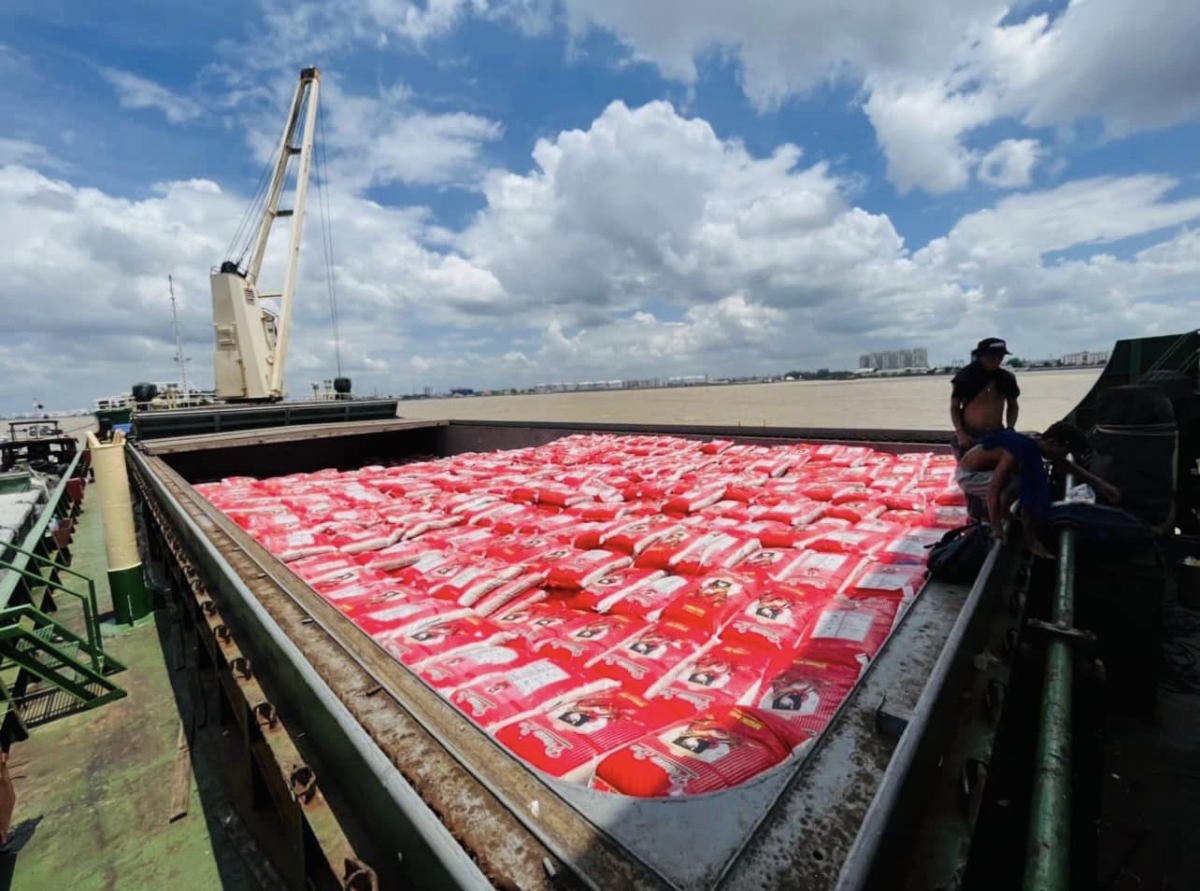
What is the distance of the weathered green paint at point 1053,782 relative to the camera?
102 centimetres

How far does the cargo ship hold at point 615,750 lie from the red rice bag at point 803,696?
40mm

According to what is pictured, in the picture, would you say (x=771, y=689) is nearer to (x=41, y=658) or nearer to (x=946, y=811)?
(x=946, y=811)

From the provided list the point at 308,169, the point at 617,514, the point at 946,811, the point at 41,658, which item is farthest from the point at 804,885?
the point at 308,169

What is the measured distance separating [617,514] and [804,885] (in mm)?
3727

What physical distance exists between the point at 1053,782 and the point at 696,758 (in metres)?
0.83

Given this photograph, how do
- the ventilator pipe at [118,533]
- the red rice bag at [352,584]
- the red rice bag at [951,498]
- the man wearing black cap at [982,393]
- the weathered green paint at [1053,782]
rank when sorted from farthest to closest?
the ventilator pipe at [118,533] → the red rice bag at [951,498] → the man wearing black cap at [982,393] → the red rice bag at [352,584] → the weathered green paint at [1053,782]

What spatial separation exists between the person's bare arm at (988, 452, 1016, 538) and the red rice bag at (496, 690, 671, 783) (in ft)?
6.44

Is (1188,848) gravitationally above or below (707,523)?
below

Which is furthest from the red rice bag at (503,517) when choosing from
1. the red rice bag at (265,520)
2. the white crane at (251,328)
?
the white crane at (251,328)

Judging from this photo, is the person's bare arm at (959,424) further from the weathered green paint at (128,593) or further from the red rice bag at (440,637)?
the weathered green paint at (128,593)

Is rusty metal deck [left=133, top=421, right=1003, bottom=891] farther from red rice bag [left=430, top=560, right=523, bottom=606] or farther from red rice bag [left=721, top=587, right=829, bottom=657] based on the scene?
Result: red rice bag [left=430, top=560, right=523, bottom=606]

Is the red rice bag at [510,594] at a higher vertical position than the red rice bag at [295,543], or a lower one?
lower

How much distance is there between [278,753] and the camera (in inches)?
65.1

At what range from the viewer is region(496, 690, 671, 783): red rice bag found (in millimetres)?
1660
